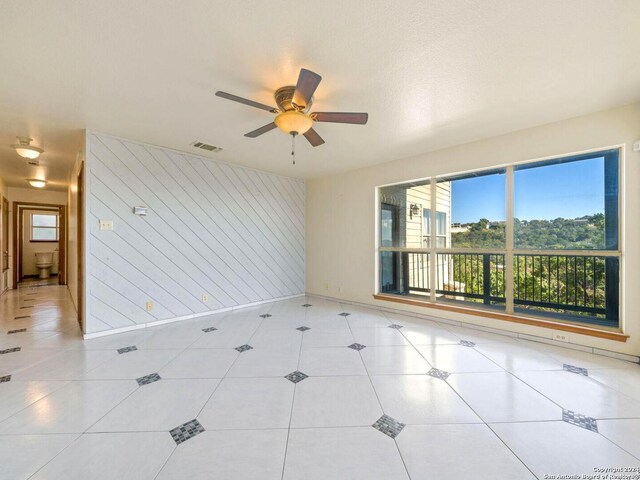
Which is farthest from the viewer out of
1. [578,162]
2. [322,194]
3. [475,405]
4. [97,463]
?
[322,194]

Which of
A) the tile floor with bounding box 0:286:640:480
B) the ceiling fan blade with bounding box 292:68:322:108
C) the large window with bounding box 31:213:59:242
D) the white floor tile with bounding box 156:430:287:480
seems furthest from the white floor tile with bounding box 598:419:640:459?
the large window with bounding box 31:213:59:242

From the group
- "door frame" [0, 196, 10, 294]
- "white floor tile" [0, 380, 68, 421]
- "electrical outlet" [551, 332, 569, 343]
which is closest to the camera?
"white floor tile" [0, 380, 68, 421]

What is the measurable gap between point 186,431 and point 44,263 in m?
10.0

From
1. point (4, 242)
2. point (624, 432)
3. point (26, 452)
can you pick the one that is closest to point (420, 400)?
point (624, 432)

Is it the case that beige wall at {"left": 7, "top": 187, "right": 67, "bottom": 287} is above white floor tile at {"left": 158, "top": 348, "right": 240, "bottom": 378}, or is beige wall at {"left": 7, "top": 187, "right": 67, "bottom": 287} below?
above

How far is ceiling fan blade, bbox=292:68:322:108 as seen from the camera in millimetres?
1754

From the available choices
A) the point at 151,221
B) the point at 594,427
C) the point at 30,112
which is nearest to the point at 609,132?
the point at 594,427

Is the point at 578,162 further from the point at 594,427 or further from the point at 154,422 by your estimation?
the point at 154,422

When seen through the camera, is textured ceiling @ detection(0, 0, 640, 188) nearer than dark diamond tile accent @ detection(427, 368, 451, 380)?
Yes

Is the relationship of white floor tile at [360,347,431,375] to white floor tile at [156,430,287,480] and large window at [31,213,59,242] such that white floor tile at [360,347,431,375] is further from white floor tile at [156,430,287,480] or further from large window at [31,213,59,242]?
large window at [31,213,59,242]

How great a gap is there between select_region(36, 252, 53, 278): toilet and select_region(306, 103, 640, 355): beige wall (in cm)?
855

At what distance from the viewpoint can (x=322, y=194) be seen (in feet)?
18.5

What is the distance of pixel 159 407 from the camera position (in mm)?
1929

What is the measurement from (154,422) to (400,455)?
1607 mm
